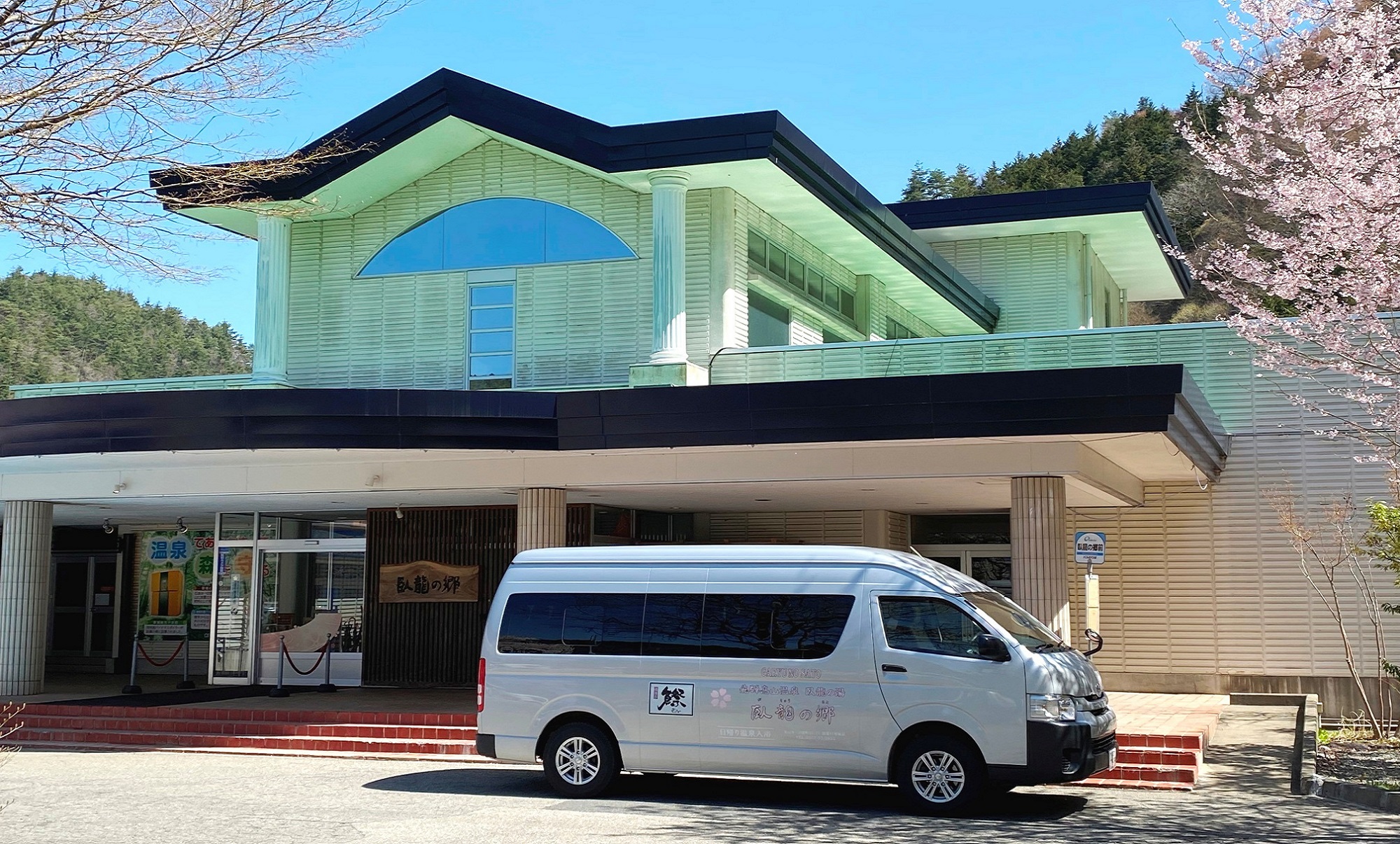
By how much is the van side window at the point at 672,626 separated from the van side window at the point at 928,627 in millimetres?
1682

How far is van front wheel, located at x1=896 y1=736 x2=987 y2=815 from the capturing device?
1084 centimetres

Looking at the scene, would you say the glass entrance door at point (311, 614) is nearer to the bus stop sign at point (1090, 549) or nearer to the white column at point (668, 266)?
the white column at point (668, 266)

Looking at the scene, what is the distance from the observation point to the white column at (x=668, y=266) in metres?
17.5

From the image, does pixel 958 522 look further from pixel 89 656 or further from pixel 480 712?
pixel 89 656

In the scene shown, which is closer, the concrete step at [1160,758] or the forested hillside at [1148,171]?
the concrete step at [1160,758]

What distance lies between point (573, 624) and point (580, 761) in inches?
48.2

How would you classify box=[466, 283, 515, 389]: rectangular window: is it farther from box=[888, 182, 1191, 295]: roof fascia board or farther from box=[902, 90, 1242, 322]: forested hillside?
box=[902, 90, 1242, 322]: forested hillside

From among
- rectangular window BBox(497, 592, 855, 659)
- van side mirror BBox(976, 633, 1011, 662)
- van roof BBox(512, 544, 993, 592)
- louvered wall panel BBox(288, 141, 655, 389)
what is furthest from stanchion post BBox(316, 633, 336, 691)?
van side mirror BBox(976, 633, 1011, 662)

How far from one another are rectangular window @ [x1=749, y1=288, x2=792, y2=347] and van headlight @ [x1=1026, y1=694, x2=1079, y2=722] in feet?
29.9

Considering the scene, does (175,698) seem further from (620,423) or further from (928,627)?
(928,627)

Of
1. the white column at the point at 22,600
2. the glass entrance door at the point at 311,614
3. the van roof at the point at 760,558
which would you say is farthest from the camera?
the glass entrance door at the point at 311,614

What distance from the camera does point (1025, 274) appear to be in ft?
91.9

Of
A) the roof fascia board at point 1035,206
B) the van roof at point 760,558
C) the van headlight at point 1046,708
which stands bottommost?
the van headlight at point 1046,708

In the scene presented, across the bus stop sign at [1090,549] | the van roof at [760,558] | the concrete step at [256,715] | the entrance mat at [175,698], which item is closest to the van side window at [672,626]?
the van roof at [760,558]
